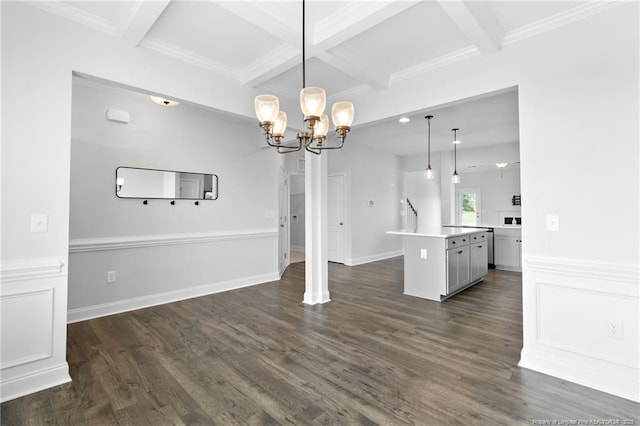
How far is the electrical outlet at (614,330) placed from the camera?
2119mm

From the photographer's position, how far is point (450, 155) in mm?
7711

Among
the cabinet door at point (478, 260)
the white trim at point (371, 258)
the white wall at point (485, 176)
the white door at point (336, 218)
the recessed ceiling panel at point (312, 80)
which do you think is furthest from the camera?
the white door at point (336, 218)

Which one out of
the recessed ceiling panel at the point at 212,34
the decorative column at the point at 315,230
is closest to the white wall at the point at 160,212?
the recessed ceiling panel at the point at 212,34

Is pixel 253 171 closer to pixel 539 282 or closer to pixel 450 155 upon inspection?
pixel 539 282

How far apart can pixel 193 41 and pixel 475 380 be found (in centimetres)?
350

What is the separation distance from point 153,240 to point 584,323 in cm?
444

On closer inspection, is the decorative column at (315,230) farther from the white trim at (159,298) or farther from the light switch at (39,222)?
the light switch at (39,222)

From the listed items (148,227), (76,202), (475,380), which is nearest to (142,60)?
(76,202)

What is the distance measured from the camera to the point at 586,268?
7.28ft

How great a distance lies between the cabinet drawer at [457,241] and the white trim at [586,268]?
70.5 inches

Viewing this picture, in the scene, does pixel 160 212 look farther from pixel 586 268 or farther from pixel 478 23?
pixel 586 268

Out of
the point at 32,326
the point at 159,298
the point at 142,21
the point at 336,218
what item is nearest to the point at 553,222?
the point at 142,21

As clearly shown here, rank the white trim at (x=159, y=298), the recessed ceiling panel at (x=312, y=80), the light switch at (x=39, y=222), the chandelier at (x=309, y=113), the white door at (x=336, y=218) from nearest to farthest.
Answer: the chandelier at (x=309, y=113) → the light switch at (x=39, y=222) → the recessed ceiling panel at (x=312, y=80) → the white trim at (x=159, y=298) → the white door at (x=336, y=218)

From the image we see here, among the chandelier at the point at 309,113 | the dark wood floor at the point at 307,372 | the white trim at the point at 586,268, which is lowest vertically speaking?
the dark wood floor at the point at 307,372
